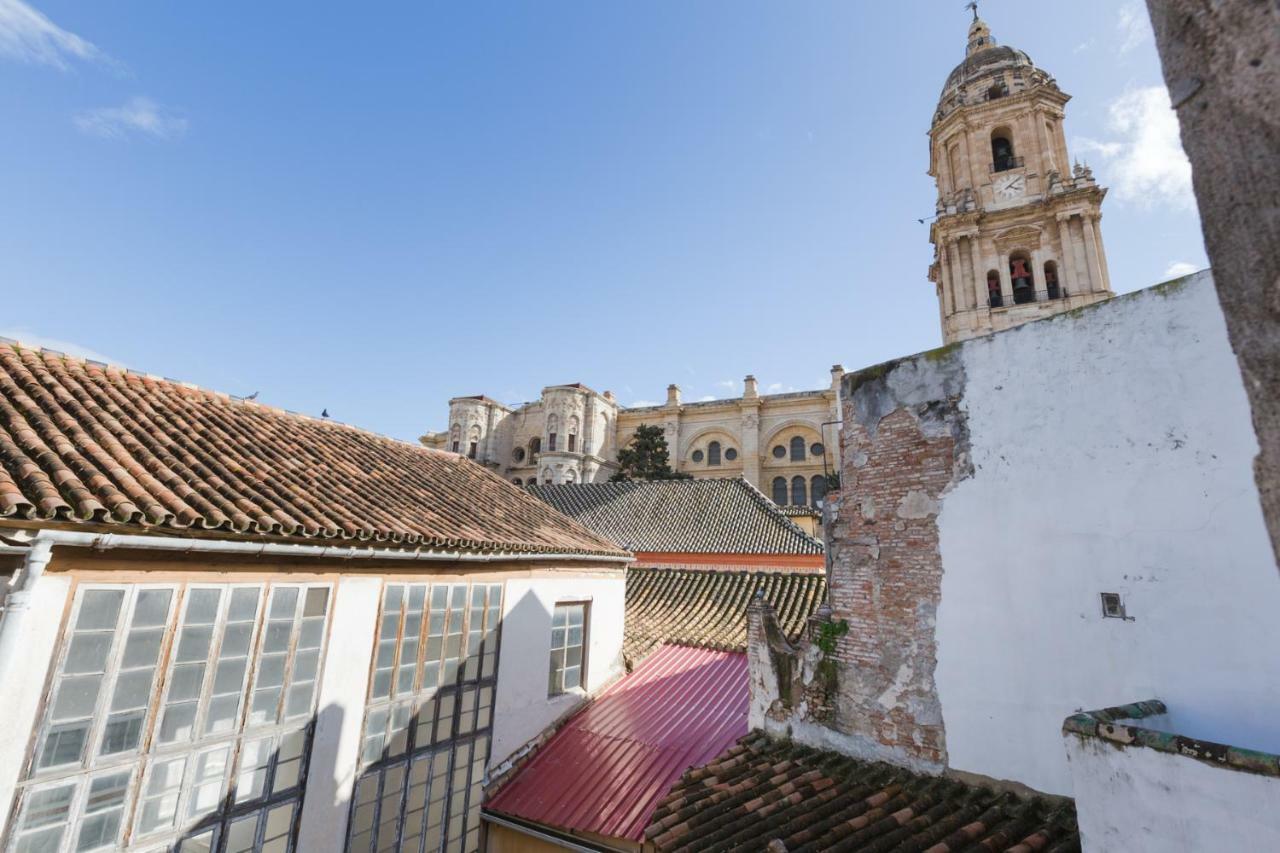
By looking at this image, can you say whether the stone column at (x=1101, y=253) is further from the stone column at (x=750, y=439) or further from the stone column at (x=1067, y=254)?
the stone column at (x=750, y=439)

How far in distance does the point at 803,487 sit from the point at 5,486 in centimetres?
4012

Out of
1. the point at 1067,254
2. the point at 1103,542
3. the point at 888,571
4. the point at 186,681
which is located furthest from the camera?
the point at 1067,254

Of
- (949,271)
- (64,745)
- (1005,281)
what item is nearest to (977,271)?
(949,271)

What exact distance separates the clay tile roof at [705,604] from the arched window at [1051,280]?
1993 cm

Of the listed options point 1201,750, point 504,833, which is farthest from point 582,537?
point 1201,750

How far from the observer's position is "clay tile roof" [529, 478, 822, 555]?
63.7 feet

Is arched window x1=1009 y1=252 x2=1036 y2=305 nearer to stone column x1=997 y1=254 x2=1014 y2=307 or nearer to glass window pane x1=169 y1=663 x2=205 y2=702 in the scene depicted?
stone column x1=997 y1=254 x2=1014 y2=307

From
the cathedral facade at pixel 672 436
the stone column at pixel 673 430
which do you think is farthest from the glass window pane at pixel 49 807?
the stone column at pixel 673 430

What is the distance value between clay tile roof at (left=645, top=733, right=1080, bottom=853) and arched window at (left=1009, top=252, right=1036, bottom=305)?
82.2 ft

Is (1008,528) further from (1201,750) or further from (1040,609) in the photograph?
(1201,750)

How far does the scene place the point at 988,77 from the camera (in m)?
27.8

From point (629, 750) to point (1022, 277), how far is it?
26.8 metres

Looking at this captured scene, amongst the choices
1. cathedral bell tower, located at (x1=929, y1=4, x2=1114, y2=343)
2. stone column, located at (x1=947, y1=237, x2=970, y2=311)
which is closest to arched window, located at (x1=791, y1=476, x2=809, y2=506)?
cathedral bell tower, located at (x1=929, y1=4, x2=1114, y2=343)

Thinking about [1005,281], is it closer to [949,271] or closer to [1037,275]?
[1037,275]
